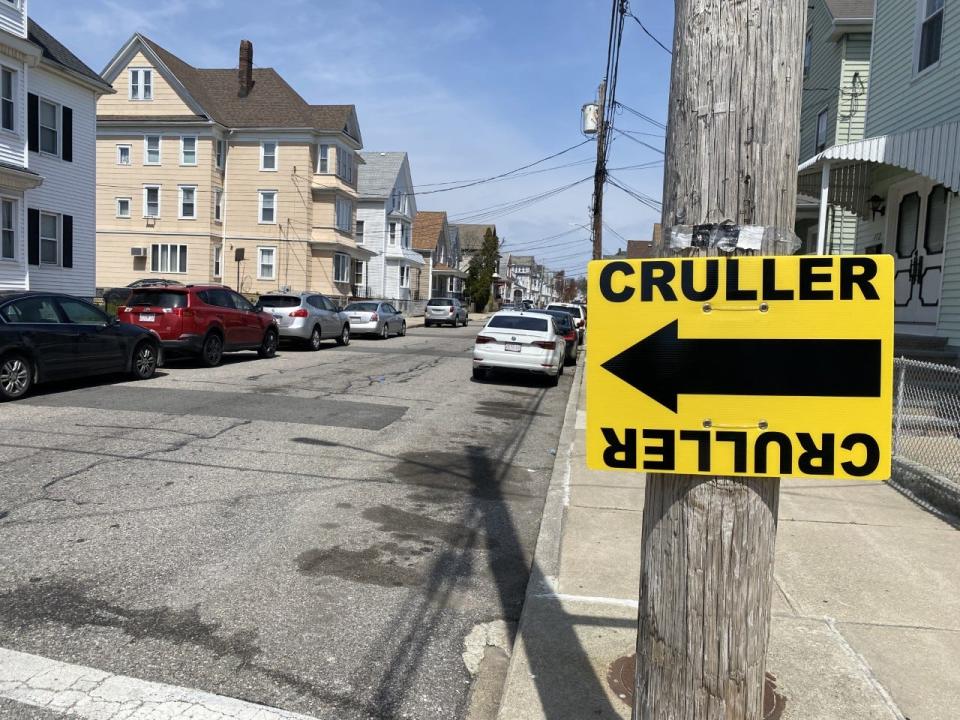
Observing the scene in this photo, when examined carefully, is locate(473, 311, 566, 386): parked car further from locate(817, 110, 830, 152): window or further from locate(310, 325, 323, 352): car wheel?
locate(817, 110, 830, 152): window

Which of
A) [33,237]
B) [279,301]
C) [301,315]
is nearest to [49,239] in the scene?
[33,237]

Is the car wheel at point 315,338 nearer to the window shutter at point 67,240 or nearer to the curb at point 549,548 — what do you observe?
the window shutter at point 67,240

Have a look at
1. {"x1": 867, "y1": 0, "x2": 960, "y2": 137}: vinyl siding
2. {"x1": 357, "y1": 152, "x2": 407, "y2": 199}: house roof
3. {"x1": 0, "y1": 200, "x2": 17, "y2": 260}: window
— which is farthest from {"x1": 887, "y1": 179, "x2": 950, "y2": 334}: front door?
{"x1": 357, "y1": 152, "x2": 407, "y2": 199}: house roof

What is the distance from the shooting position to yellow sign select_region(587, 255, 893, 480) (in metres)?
1.95

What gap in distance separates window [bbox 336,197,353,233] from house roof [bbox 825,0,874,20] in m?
27.6

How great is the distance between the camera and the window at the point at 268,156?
133 feet

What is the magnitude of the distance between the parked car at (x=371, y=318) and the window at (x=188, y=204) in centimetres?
1586

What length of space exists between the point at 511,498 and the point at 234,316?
1165 cm

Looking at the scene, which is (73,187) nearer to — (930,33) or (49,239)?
(49,239)

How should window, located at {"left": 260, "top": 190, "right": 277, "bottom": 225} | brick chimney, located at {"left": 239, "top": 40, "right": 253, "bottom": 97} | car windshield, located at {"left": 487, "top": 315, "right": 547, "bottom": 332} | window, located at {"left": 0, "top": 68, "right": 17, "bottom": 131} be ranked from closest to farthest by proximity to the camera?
car windshield, located at {"left": 487, "top": 315, "right": 547, "bottom": 332} → window, located at {"left": 0, "top": 68, "right": 17, "bottom": 131} → window, located at {"left": 260, "top": 190, "right": 277, "bottom": 225} → brick chimney, located at {"left": 239, "top": 40, "right": 253, "bottom": 97}

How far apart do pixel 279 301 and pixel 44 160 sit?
856cm

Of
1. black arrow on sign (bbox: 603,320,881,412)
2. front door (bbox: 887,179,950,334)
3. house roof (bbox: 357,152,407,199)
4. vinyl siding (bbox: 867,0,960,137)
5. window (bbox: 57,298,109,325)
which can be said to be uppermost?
house roof (bbox: 357,152,407,199)

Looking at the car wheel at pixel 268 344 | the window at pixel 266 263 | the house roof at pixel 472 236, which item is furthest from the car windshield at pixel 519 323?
the house roof at pixel 472 236

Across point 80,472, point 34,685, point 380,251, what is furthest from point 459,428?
point 380,251
